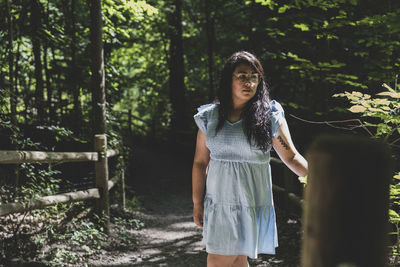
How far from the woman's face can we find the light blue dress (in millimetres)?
192

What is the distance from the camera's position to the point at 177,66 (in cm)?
1440

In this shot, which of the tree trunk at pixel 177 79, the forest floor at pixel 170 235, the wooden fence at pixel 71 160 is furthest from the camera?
the tree trunk at pixel 177 79

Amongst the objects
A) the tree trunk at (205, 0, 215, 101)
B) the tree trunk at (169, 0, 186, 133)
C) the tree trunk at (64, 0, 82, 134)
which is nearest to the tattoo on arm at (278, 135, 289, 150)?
the tree trunk at (64, 0, 82, 134)

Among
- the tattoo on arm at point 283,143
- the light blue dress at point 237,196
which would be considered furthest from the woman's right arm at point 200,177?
the tattoo on arm at point 283,143

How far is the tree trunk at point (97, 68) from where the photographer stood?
17.9 ft

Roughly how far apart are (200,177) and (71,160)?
7.93 ft

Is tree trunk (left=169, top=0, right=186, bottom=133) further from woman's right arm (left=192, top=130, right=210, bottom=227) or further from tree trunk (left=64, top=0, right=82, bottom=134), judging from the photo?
woman's right arm (left=192, top=130, right=210, bottom=227)

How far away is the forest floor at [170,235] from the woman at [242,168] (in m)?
2.29

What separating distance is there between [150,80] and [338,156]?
17.5m

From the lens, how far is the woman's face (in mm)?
2594

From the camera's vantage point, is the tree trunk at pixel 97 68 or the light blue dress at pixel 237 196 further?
the tree trunk at pixel 97 68

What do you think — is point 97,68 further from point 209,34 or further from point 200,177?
point 209,34

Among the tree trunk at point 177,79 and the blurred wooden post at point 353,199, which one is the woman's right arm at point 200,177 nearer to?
the blurred wooden post at point 353,199

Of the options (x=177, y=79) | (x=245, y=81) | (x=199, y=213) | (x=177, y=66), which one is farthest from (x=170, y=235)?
(x=177, y=66)
